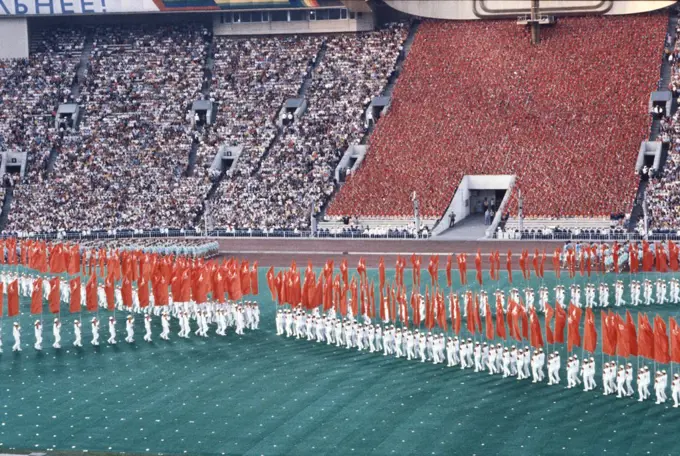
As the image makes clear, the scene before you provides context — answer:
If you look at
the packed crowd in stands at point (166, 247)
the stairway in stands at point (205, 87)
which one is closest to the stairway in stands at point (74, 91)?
the stairway in stands at point (205, 87)

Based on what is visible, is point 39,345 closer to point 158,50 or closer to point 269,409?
point 269,409

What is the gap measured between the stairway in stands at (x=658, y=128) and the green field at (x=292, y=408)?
2380 cm

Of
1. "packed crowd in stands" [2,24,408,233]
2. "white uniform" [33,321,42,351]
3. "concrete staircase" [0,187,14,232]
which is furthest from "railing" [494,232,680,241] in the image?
"white uniform" [33,321,42,351]

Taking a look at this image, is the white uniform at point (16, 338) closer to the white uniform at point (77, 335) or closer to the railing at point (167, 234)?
the white uniform at point (77, 335)

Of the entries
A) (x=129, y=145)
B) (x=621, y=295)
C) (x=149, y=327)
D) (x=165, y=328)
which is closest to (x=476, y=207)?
(x=129, y=145)

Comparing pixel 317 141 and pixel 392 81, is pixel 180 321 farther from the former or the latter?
pixel 392 81

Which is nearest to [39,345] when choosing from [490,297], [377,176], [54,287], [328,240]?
[54,287]

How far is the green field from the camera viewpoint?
29438mm

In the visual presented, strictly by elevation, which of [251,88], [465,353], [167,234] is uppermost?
[251,88]

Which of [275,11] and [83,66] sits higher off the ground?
[275,11]

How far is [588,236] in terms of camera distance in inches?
2375

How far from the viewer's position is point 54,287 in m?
43.7

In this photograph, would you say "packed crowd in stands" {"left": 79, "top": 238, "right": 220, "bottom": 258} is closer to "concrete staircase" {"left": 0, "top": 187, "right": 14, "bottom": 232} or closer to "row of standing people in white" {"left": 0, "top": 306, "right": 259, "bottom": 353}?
"concrete staircase" {"left": 0, "top": 187, "right": 14, "bottom": 232}

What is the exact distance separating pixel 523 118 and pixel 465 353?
35.0 meters
